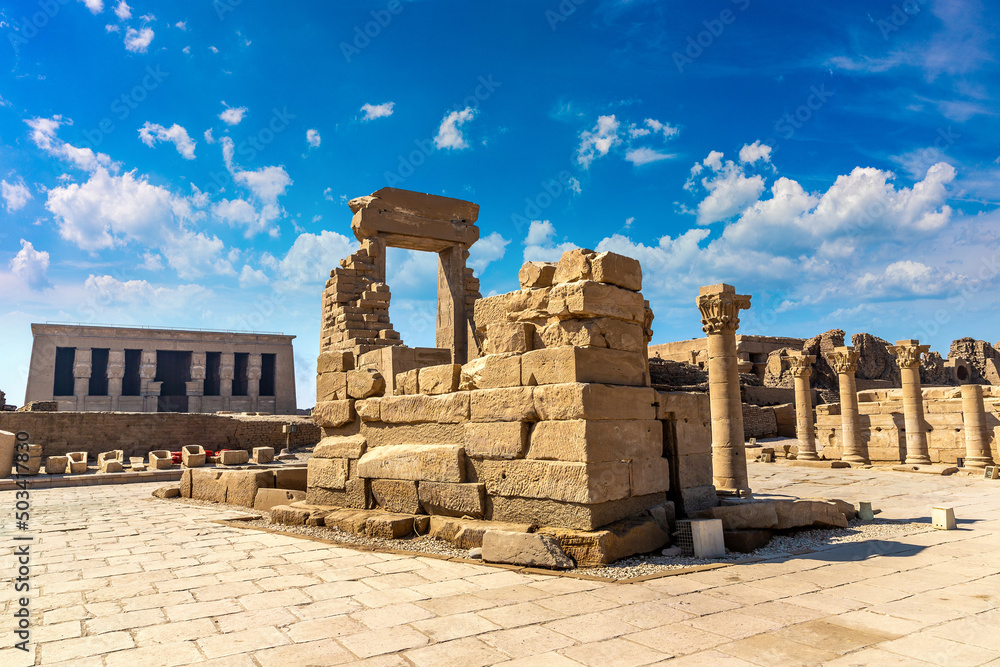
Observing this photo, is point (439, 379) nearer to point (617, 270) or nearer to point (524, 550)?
point (617, 270)

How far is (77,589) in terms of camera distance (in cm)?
494

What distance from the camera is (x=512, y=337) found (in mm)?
6801

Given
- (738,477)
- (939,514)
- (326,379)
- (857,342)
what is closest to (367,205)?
(326,379)

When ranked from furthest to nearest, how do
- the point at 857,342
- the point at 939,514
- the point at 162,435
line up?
the point at 857,342, the point at 162,435, the point at 939,514

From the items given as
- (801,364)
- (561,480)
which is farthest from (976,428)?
(561,480)

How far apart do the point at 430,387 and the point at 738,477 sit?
20.4ft

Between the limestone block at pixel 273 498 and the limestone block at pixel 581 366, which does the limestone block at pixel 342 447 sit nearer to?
the limestone block at pixel 273 498

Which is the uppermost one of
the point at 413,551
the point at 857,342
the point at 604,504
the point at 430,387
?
the point at 857,342

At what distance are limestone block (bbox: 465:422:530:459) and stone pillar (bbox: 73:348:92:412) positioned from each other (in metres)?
44.4

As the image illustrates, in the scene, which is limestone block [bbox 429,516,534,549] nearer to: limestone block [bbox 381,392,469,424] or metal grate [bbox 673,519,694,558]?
limestone block [bbox 381,392,469,424]

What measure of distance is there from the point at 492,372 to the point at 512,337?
471 millimetres

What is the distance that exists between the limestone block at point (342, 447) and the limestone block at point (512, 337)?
2.74 metres

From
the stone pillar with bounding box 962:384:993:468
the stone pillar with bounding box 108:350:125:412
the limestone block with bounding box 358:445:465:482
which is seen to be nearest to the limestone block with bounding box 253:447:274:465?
the limestone block with bounding box 358:445:465:482

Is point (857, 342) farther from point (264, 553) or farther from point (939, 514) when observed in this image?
point (264, 553)
